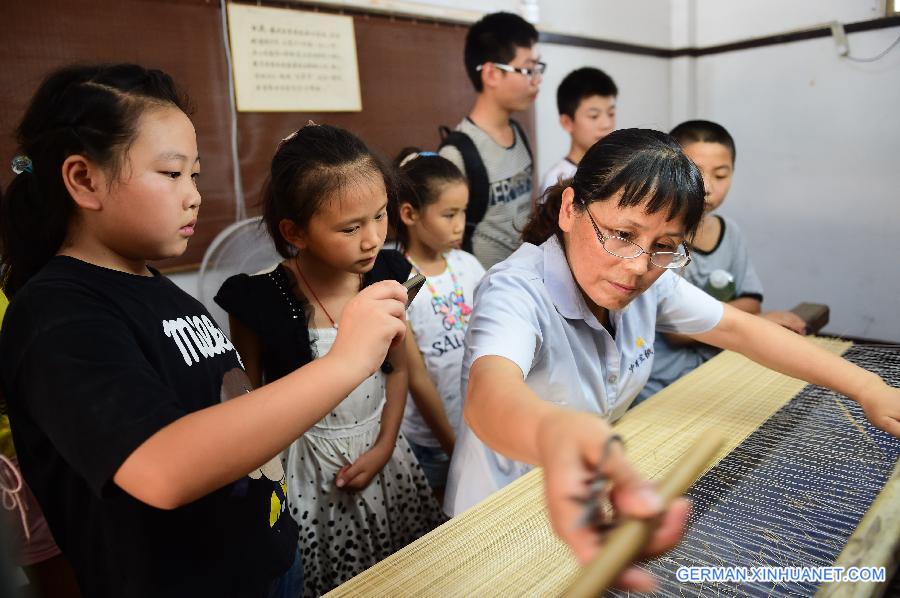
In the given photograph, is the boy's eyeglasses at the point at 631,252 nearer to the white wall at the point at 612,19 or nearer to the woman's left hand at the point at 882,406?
the woman's left hand at the point at 882,406

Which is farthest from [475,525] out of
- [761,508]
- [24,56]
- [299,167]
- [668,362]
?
[24,56]

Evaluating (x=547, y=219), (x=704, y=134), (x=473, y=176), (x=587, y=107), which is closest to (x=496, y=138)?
(x=473, y=176)

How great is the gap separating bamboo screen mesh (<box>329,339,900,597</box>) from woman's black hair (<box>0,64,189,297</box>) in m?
0.67

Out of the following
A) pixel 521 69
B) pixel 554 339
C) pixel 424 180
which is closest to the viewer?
pixel 554 339

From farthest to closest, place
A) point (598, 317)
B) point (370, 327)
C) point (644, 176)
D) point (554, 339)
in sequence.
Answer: point (598, 317), point (554, 339), point (644, 176), point (370, 327)

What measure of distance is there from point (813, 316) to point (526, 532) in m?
1.62

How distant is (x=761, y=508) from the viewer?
39.7 inches

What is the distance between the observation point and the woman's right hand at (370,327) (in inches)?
31.6

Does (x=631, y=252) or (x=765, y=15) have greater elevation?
(x=765, y=15)

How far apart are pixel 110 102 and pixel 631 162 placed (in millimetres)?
870

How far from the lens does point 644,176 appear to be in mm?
1127

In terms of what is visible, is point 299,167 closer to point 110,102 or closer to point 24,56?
point 110,102

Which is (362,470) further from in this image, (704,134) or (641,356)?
(704,134)

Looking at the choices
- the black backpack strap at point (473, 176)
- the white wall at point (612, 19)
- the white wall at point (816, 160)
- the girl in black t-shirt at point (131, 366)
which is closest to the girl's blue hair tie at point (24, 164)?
the girl in black t-shirt at point (131, 366)
